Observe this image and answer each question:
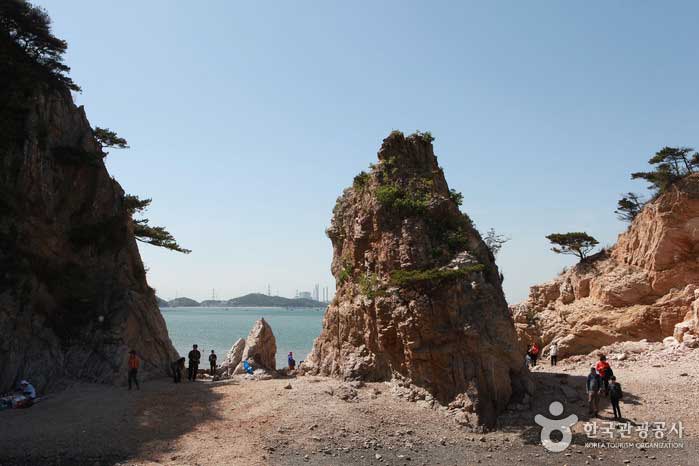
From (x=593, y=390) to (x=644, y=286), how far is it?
578 inches

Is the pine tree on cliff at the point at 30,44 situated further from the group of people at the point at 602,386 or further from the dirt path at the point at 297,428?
the group of people at the point at 602,386

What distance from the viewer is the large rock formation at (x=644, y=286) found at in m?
26.1

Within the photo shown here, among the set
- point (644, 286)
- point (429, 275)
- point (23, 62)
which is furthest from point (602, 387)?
point (23, 62)

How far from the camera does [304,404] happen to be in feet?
53.3

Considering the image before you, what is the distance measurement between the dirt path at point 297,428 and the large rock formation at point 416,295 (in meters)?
1.16

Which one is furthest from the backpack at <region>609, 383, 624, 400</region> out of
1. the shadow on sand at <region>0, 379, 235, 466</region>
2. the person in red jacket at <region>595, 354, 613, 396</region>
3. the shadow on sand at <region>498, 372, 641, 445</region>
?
the shadow on sand at <region>0, 379, 235, 466</region>

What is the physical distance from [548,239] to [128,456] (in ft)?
115

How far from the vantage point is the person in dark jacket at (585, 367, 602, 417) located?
1562 cm

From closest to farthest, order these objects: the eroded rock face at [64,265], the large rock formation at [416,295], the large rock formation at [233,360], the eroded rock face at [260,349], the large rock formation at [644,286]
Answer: the large rock formation at [416,295] < the eroded rock face at [64,265] < the large rock formation at [644,286] < the eroded rock face at [260,349] < the large rock formation at [233,360]

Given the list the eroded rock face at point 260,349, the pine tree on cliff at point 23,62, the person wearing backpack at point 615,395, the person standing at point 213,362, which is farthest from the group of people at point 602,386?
the pine tree on cliff at point 23,62

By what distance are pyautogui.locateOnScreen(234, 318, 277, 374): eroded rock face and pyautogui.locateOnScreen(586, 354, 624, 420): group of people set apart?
1656 cm

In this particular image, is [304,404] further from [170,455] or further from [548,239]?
[548,239]

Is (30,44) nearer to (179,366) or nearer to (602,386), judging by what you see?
(179,366)

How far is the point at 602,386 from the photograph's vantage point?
16219mm
